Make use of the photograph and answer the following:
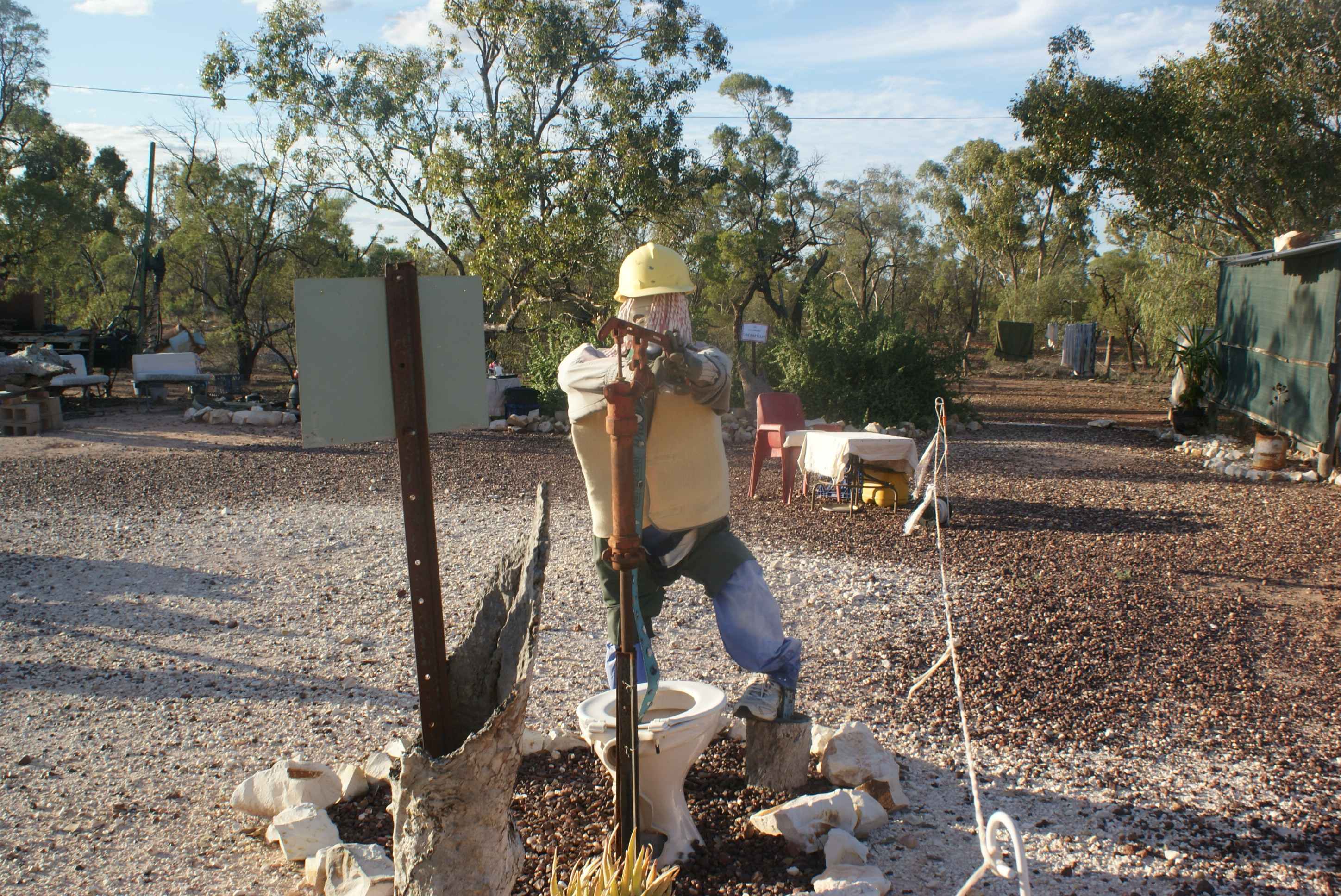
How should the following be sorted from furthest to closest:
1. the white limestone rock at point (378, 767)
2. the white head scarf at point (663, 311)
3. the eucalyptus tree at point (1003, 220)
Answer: the eucalyptus tree at point (1003, 220)
the white limestone rock at point (378, 767)
the white head scarf at point (663, 311)

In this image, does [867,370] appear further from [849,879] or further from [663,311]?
[849,879]

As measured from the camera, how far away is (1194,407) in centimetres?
1316

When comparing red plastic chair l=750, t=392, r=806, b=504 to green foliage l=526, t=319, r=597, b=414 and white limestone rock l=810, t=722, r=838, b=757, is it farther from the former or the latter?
white limestone rock l=810, t=722, r=838, b=757

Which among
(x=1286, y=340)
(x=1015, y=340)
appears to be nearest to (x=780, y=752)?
(x=1286, y=340)

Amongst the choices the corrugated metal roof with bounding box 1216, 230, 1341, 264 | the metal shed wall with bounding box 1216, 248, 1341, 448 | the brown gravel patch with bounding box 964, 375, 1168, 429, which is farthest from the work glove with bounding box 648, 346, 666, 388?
Result: the brown gravel patch with bounding box 964, 375, 1168, 429

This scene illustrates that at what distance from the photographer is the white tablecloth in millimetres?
7641

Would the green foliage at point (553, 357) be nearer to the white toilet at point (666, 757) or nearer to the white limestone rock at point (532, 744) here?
the white limestone rock at point (532, 744)

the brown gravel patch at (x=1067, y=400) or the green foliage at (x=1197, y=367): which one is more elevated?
the green foliage at (x=1197, y=367)

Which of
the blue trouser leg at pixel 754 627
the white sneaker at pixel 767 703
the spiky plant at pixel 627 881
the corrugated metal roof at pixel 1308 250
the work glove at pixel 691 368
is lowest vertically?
the spiky plant at pixel 627 881

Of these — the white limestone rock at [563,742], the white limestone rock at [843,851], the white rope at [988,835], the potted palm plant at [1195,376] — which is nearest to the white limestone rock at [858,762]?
the white rope at [988,835]

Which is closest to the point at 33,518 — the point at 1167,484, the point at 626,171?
the point at 626,171

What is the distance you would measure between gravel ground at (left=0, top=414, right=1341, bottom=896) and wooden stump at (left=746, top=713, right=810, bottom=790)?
78 mm

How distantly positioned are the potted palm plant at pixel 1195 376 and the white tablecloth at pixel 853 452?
710cm

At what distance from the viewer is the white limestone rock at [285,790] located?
2914 mm
